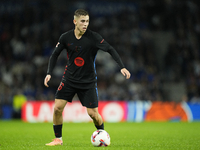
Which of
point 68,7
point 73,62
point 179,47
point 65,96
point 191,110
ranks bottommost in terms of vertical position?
point 191,110

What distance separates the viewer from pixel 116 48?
Answer: 19.2 meters

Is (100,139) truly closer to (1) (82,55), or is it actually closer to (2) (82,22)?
(1) (82,55)

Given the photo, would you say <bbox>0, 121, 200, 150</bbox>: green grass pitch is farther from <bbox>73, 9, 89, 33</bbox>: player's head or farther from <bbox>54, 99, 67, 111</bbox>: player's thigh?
<bbox>73, 9, 89, 33</bbox>: player's head

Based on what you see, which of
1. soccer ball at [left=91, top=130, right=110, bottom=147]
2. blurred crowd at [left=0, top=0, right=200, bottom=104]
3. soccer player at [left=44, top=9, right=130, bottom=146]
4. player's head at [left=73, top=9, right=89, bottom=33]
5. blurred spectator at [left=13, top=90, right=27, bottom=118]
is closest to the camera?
soccer ball at [left=91, top=130, right=110, bottom=147]

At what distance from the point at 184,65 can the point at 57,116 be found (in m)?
14.0

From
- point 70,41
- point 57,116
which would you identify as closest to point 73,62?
point 70,41

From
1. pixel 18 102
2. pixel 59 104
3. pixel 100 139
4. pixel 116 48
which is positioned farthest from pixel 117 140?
pixel 116 48

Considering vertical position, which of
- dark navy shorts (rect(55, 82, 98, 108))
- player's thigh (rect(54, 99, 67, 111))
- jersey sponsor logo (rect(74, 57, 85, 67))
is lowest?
player's thigh (rect(54, 99, 67, 111))

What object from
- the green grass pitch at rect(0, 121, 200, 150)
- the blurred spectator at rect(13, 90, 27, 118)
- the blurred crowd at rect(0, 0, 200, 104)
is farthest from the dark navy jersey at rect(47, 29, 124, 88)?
the blurred spectator at rect(13, 90, 27, 118)

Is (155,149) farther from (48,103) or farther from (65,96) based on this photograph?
(48,103)

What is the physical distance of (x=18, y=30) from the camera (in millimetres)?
19484

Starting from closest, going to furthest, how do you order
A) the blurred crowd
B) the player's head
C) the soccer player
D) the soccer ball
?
the soccer ball < the player's head < the soccer player < the blurred crowd

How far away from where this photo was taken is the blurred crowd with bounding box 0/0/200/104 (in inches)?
681

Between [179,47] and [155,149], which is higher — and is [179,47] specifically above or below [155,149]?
above
